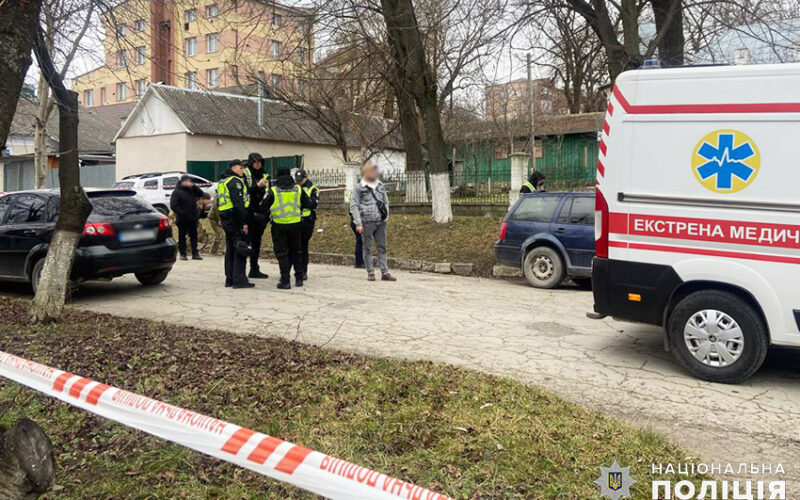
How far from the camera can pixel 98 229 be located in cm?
898

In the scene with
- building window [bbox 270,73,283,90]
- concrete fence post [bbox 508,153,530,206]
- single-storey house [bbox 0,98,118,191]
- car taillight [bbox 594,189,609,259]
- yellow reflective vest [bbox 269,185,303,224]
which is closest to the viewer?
car taillight [bbox 594,189,609,259]

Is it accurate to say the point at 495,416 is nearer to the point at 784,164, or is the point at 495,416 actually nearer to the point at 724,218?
the point at 724,218

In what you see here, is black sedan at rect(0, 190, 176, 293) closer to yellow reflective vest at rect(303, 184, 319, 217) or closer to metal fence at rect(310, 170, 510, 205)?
yellow reflective vest at rect(303, 184, 319, 217)

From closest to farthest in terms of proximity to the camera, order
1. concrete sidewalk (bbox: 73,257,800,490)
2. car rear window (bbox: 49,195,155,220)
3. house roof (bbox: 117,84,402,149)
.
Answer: concrete sidewalk (bbox: 73,257,800,490) < car rear window (bbox: 49,195,155,220) < house roof (bbox: 117,84,402,149)

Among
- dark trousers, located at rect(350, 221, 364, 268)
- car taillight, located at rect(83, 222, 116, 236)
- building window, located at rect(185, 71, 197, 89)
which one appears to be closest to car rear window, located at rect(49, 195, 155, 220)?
car taillight, located at rect(83, 222, 116, 236)

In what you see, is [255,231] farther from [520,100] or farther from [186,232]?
[520,100]

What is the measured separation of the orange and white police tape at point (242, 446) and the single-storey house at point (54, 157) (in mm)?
27903

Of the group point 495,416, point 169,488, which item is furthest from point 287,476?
point 495,416

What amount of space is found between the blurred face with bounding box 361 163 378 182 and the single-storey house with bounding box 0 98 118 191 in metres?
22.3

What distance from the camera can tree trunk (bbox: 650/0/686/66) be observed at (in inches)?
513

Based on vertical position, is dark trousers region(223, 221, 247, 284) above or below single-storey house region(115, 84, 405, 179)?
below

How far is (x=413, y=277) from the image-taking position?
11.8 meters

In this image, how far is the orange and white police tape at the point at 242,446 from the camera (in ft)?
8.36

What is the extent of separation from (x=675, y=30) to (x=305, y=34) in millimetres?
8397
